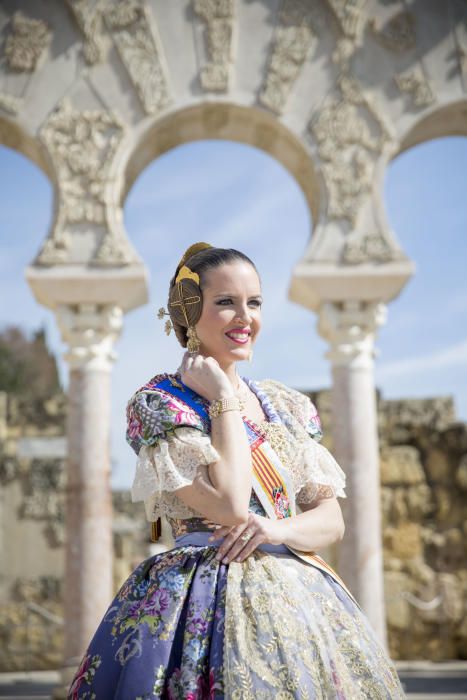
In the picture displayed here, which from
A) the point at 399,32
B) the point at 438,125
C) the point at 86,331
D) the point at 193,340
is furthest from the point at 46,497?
the point at 193,340

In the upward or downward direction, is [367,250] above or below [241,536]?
above

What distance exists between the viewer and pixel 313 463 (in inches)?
93.2

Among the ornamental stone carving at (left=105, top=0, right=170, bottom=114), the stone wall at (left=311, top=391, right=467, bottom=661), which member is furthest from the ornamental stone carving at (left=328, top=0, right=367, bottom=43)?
the stone wall at (left=311, top=391, right=467, bottom=661)

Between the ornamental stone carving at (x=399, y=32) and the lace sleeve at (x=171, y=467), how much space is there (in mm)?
5912

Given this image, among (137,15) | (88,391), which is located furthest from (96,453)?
(137,15)

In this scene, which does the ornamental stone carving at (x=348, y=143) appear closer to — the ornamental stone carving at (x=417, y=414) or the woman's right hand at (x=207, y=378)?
the ornamental stone carving at (x=417, y=414)

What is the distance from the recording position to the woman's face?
2291 mm

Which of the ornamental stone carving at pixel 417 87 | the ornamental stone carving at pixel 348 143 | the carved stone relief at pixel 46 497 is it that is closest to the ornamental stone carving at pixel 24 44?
the ornamental stone carving at pixel 348 143

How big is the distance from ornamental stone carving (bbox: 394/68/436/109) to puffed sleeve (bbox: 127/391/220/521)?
568 cm

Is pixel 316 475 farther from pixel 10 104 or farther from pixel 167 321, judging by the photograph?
pixel 10 104

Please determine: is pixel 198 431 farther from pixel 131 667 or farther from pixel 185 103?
pixel 185 103

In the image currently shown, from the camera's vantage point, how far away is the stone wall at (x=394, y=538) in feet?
30.2

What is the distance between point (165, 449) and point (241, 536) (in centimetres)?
28

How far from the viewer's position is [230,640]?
6.44 feet
